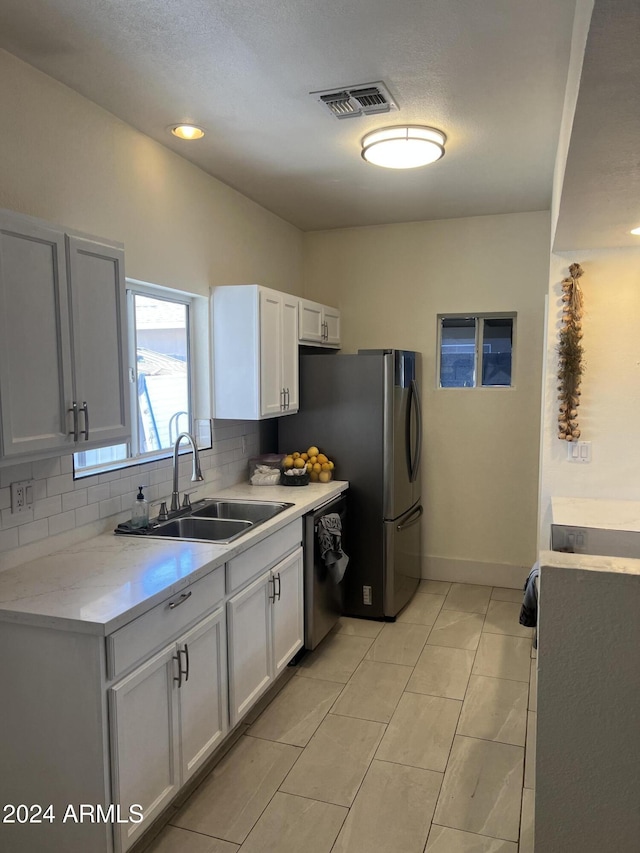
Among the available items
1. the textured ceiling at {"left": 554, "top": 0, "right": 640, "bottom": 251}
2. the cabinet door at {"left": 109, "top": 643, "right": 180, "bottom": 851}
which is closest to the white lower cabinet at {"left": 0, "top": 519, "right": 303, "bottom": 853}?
the cabinet door at {"left": 109, "top": 643, "right": 180, "bottom": 851}

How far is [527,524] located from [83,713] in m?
3.53

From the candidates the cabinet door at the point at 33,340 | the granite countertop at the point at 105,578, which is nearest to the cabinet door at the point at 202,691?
the granite countertop at the point at 105,578

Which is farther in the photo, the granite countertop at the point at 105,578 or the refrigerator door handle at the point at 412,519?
the refrigerator door handle at the point at 412,519

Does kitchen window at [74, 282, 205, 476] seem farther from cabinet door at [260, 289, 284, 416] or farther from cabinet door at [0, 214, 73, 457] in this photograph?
cabinet door at [0, 214, 73, 457]

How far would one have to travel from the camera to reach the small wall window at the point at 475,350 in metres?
4.65

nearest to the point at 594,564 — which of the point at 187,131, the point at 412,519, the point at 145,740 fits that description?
the point at 145,740

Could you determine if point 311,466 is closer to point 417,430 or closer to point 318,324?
point 417,430

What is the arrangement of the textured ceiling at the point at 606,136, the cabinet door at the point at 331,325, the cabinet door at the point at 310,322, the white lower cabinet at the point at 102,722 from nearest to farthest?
1. the textured ceiling at the point at 606,136
2. the white lower cabinet at the point at 102,722
3. the cabinet door at the point at 310,322
4. the cabinet door at the point at 331,325

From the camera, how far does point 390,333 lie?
4848mm

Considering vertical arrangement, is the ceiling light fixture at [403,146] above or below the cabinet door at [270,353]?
above

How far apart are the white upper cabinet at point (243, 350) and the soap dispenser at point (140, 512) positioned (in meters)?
0.84

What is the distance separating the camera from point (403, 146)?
3.02 metres

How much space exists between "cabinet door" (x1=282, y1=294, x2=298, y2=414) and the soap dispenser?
1275mm

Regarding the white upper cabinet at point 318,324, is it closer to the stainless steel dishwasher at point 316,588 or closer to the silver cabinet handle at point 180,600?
the stainless steel dishwasher at point 316,588
